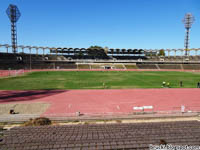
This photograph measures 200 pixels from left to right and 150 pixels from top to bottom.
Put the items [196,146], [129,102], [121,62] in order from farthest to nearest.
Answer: [121,62] < [129,102] < [196,146]

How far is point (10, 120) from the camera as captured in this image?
1089 cm

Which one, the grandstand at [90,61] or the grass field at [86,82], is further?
the grandstand at [90,61]

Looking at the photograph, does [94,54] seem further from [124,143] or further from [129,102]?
[124,143]

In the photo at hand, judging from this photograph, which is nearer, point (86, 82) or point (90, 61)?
point (86, 82)

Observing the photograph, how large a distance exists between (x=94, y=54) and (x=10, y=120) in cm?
8266

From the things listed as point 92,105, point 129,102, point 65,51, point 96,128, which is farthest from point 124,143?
point 65,51

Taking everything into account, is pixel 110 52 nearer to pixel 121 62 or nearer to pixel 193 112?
pixel 121 62

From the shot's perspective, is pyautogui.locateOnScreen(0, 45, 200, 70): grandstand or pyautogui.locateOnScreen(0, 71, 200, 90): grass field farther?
pyautogui.locateOnScreen(0, 45, 200, 70): grandstand

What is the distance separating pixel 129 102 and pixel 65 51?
7788 cm

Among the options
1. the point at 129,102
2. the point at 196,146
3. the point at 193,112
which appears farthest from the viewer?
the point at 129,102

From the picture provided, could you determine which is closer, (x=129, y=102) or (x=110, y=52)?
(x=129, y=102)

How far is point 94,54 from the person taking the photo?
9175cm

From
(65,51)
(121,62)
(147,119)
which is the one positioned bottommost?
(147,119)

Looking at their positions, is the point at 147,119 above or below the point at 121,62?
below
